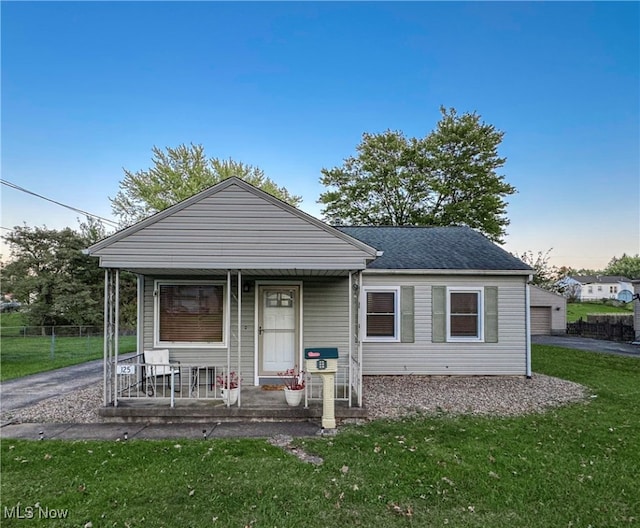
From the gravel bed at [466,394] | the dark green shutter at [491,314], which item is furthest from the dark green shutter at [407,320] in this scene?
the dark green shutter at [491,314]

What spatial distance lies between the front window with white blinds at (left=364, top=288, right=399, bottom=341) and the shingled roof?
0.72m

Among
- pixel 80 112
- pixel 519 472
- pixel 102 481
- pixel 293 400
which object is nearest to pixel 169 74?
pixel 80 112

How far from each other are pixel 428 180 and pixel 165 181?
20.5 m

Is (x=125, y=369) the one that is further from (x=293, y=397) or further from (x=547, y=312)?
(x=547, y=312)

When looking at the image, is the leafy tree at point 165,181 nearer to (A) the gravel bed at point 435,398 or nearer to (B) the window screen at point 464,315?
(B) the window screen at point 464,315

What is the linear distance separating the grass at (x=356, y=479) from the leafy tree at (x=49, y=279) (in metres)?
20.4

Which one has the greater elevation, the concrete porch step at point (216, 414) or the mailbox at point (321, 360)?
the mailbox at point (321, 360)

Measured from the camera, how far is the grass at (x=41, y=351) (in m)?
10.7

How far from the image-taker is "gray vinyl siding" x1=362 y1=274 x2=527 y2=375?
30.2 ft

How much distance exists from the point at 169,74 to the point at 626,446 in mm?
15623

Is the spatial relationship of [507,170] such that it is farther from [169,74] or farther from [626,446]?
[626,446]

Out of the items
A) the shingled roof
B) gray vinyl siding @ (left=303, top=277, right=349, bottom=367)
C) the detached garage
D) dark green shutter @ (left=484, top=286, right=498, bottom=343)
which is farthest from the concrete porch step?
the detached garage

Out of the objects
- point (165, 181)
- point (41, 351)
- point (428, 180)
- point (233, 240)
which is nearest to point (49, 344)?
point (41, 351)

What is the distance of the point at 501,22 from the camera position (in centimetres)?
1112
